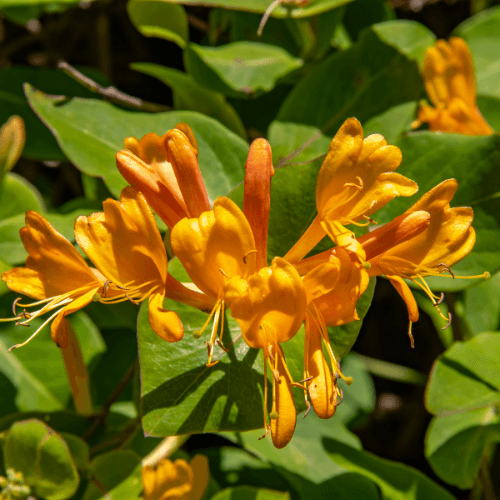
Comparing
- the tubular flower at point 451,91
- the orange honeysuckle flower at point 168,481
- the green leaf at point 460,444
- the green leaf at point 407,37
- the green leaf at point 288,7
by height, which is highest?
the green leaf at point 288,7

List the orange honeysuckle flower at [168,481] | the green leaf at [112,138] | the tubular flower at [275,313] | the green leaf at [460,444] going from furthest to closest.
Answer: the green leaf at [460,444]
the green leaf at [112,138]
the orange honeysuckle flower at [168,481]
the tubular flower at [275,313]

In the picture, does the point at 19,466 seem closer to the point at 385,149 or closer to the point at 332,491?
the point at 332,491

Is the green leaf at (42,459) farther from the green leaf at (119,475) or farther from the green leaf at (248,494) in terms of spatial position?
the green leaf at (248,494)

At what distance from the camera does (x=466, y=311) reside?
3.42 feet

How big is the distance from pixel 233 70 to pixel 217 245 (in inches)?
23.5

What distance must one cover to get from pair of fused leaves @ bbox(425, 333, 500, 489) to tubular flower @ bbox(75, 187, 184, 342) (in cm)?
46

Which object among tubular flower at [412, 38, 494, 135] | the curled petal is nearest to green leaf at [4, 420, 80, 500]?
the curled petal

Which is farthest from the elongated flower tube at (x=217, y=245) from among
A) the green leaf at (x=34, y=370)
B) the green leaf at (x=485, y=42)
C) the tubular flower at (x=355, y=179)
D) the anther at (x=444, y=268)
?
the green leaf at (x=485, y=42)

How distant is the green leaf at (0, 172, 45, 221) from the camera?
3.40ft

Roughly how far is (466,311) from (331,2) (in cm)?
63

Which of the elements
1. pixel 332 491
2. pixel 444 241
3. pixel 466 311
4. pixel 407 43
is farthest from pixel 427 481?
pixel 407 43

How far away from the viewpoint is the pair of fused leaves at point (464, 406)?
82 cm

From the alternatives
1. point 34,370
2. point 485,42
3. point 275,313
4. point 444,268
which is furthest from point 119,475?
point 485,42

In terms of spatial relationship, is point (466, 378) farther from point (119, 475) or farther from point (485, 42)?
point (485, 42)
